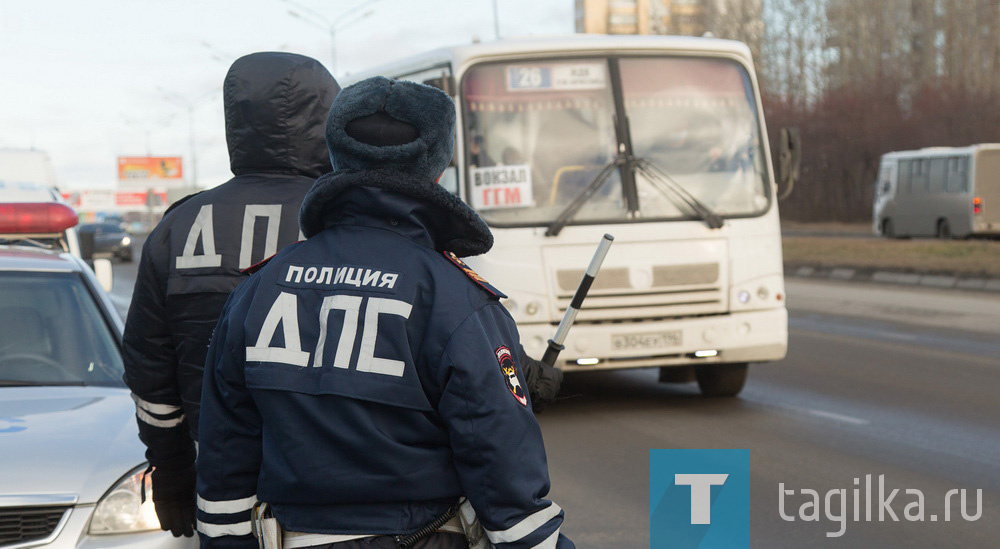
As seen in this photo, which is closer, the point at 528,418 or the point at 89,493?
the point at 528,418

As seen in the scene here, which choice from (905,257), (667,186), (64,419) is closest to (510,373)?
(64,419)

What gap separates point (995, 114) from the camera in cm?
4859

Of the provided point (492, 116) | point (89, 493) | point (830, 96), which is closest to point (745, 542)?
point (89, 493)

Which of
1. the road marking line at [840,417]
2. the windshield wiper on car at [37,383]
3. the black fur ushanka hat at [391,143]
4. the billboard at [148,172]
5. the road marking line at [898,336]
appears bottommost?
the road marking line at [840,417]

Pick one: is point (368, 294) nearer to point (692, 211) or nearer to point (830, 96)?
point (692, 211)

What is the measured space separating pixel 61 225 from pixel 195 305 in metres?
4.59

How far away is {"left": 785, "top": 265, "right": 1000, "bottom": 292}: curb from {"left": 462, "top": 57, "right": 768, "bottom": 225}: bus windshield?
519 inches

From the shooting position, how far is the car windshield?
4.80 meters

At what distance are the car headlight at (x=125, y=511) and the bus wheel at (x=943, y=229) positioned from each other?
36134 millimetres

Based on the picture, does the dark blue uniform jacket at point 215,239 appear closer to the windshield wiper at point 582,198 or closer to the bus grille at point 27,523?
the bus grille at point 27,523

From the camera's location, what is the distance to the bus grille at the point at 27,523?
3527 millimetres

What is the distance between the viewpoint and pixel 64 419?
4137mm

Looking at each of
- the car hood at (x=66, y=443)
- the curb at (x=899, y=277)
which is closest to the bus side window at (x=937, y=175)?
the curb at (x=899, y=277)

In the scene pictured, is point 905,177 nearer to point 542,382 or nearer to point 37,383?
point 37,383
